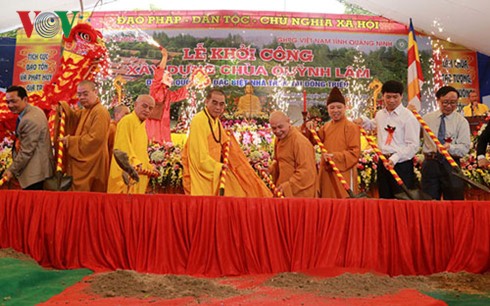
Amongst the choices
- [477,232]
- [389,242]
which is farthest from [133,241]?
[477,232]

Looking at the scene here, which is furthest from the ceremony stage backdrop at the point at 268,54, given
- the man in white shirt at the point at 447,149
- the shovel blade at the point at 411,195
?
the shovel blade at the point at 411,195

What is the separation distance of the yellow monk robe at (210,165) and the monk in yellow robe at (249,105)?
16.1 feet

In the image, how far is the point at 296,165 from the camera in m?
4.41

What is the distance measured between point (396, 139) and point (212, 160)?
4.98 ft

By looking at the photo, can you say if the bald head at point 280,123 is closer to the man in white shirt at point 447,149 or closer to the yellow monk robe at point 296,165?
the yellow monk robe at point 296,165

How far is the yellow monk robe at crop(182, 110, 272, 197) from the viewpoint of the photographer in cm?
428

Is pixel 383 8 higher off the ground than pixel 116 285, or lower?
higher

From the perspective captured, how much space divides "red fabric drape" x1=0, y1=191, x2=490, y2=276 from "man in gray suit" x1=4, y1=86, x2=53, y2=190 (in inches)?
37.9

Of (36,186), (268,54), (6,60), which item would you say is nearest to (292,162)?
(36,186)

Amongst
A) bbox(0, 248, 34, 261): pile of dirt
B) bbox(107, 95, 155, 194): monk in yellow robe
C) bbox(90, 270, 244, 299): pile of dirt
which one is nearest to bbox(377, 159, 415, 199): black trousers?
bbox(90, 270, 244, 299): pile of dirt

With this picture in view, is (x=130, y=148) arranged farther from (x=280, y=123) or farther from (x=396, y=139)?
(x=396, y=139)

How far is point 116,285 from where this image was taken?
2947 mm

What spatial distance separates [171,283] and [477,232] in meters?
1.97

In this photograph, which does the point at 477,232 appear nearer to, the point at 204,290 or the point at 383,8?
the point at 204,290
